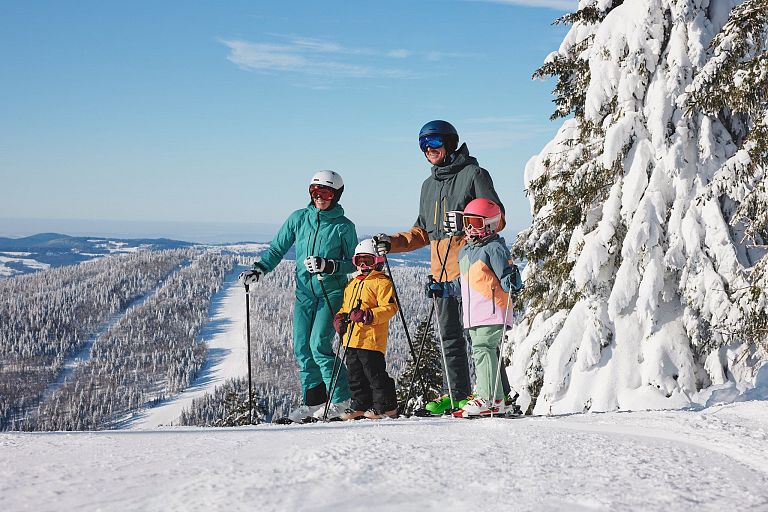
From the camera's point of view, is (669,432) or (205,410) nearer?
(669,432)

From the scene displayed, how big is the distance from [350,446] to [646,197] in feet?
22.7

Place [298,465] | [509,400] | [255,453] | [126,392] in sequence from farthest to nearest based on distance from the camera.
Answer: [126,392] → [509,400] → [255,453] → [298,465]

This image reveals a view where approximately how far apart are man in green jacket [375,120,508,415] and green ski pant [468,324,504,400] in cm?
45

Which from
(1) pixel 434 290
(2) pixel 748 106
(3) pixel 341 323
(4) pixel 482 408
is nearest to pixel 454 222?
(1) pixel 434 290

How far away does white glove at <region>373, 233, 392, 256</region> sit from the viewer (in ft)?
21.0

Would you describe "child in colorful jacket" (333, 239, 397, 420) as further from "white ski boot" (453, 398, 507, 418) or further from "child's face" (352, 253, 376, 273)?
"white ski boot" (453, 398, 507, 418)

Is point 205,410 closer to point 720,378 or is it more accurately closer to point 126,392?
Answer: point 126,392

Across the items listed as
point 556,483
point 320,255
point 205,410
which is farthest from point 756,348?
point 205,410

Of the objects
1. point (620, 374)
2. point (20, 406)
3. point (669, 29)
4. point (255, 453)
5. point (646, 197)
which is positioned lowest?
point (20, 406)

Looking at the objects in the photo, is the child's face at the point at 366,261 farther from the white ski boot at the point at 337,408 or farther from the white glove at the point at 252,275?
the white ski boot at the point at 337,408

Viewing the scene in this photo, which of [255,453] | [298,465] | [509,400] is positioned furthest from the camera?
[509,400]

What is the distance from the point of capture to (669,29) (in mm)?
9203

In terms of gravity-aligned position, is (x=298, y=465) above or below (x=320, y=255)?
below

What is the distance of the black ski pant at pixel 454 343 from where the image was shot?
6328 millimetres
